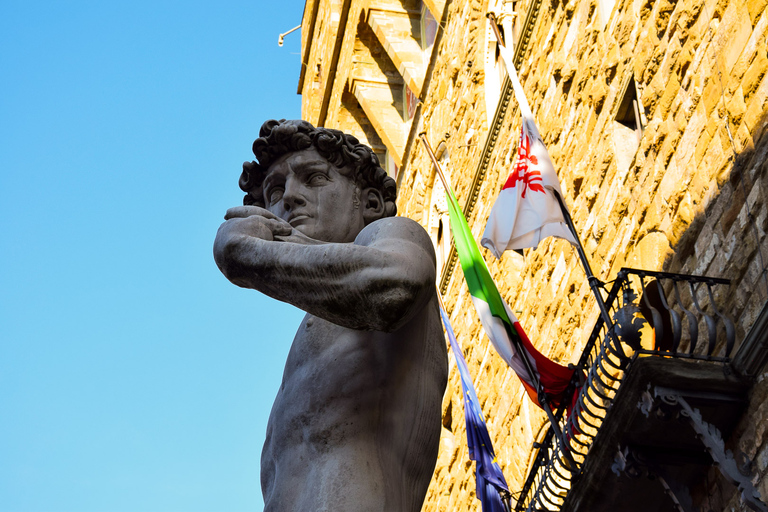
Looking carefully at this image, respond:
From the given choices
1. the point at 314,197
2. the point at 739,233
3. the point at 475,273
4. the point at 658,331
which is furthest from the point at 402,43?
the point at 314,197

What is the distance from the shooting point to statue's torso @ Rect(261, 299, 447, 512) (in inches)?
92.7

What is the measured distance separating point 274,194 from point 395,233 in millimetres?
561

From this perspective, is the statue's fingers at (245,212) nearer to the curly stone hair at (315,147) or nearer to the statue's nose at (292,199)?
the statue's nose at (292,199)

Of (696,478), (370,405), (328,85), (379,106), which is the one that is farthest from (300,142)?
(328,85)

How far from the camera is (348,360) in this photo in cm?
253

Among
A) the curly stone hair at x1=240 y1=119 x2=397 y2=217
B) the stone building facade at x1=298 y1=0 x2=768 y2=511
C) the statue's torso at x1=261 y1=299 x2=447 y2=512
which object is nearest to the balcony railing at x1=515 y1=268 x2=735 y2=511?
the stone building facade at x1=298 y1=0 x2=768 y2=511

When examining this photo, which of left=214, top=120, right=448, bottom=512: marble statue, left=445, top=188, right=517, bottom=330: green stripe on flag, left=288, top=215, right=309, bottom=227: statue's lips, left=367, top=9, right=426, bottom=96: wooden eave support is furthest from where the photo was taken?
left=367, top=9, right=426, bottom=96: wooden eave support

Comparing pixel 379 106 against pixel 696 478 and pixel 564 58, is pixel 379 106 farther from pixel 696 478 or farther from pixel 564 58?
pixel 696 478

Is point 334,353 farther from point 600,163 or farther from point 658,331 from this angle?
point 600,163

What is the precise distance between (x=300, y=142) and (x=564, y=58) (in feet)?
22.4

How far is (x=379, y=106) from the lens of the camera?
18.1 metres

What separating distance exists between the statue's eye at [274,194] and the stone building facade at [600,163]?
112 inches

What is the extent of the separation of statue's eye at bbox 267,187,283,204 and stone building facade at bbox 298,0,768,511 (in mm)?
2833

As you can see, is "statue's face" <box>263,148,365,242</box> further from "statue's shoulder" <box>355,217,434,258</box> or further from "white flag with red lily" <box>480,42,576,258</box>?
"white flag with red lily" <box>480,42,576,258</box>
